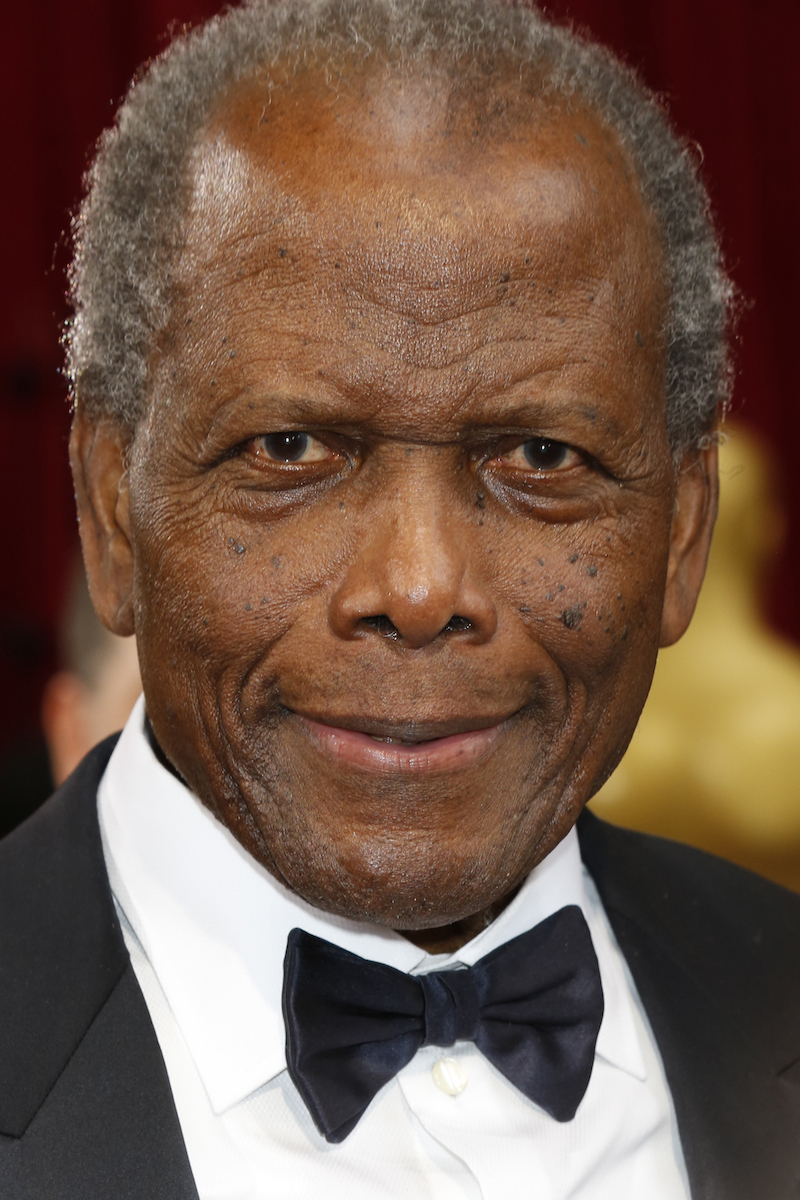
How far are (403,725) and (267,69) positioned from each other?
744mm

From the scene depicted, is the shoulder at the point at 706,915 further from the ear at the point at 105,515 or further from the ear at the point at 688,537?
the ear at the point at 105,515

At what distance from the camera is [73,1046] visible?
151 cm

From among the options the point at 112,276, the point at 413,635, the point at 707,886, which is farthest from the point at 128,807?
the point at 707,886

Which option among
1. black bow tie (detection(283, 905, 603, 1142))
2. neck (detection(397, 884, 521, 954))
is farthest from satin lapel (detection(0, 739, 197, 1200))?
neck (detection(397, 884, 521, 954))

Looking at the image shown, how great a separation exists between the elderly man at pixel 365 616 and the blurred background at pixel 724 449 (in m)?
1.38

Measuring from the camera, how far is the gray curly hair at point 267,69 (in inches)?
63.9

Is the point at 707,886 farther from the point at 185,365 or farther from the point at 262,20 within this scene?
the point at 262,20

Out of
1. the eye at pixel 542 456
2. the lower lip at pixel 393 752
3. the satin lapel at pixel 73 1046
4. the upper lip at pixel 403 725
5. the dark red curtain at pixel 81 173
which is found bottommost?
the satin lapel at pixel 73 1046

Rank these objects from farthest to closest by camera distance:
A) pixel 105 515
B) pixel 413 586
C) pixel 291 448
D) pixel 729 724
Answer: pixel 729 724, pixel 105 515, pixel 291 448, pixel 413 586

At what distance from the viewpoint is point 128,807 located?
1735 millimetres

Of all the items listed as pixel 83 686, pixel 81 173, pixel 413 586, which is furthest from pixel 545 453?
pixel 81 173

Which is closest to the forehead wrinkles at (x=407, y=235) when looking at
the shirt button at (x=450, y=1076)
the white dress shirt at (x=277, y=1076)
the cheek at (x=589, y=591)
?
the cheek at (x=589, y=591)

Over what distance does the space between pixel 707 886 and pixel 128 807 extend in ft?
2.88

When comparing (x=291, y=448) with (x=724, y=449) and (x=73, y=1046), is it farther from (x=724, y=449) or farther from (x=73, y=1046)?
(x=724, y=449)
